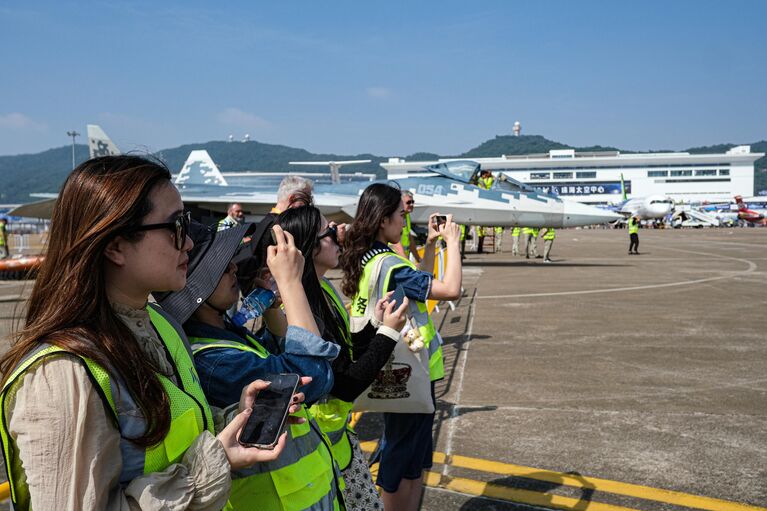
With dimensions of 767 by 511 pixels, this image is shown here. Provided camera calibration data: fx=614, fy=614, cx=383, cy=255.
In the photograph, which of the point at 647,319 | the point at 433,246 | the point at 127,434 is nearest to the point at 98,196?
the point at 127,434

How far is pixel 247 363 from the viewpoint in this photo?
1.89 metres

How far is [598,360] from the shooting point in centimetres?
749

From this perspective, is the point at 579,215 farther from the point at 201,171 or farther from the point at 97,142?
the point at 201,171

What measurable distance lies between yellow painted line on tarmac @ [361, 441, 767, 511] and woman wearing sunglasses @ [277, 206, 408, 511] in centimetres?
173

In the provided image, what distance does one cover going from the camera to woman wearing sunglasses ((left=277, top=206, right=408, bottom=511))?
2506mm

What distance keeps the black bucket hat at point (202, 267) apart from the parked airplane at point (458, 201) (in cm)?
1552

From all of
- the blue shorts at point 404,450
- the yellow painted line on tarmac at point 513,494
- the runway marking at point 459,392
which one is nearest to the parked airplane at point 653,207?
the runway marking at point 459,392

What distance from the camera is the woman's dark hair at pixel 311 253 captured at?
8.19 feet

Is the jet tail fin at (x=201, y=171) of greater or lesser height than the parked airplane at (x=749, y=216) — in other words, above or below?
above

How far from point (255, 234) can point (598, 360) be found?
6.17 m

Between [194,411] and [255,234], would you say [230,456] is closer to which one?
[194,411]

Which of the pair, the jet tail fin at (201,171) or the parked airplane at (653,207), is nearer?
the jet tail fin at (201,171)

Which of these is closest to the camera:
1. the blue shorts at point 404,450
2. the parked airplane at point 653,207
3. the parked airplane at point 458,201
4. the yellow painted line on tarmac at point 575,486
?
the blue shorts at point 404,450

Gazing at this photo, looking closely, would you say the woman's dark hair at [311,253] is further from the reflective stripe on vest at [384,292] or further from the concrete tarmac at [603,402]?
the concrete tarmac at [603,402]
